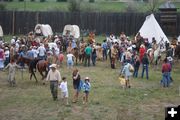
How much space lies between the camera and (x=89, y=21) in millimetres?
39562

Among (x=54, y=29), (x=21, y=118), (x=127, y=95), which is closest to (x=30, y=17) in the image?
(x=54, y=29)

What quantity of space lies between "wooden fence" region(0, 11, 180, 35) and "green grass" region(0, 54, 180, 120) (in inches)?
745

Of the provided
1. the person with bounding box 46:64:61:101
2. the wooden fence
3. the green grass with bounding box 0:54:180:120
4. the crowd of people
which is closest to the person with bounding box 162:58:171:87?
the crowd of people

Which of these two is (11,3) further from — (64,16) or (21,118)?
(21,118)

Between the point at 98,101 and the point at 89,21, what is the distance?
81.8ft

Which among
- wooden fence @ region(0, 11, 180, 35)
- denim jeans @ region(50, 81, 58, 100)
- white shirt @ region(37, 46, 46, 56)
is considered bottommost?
denim jeans @ region(50, 81, 58, 100)

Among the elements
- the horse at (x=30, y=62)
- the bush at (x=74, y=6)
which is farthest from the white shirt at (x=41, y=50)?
the bush at (x=74, y=6)

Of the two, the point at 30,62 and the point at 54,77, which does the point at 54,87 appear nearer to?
the point at 54,77

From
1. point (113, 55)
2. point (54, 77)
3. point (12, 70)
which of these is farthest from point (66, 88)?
point (113, 55)

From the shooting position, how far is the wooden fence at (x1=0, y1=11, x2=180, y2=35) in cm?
3916

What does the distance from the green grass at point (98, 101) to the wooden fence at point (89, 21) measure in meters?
18.9

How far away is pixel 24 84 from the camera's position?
728 inches

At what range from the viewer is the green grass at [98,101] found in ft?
43.7

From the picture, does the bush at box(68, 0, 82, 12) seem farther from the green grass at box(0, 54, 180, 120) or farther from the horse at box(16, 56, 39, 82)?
the horse at box(16, 56, 39, 82)
